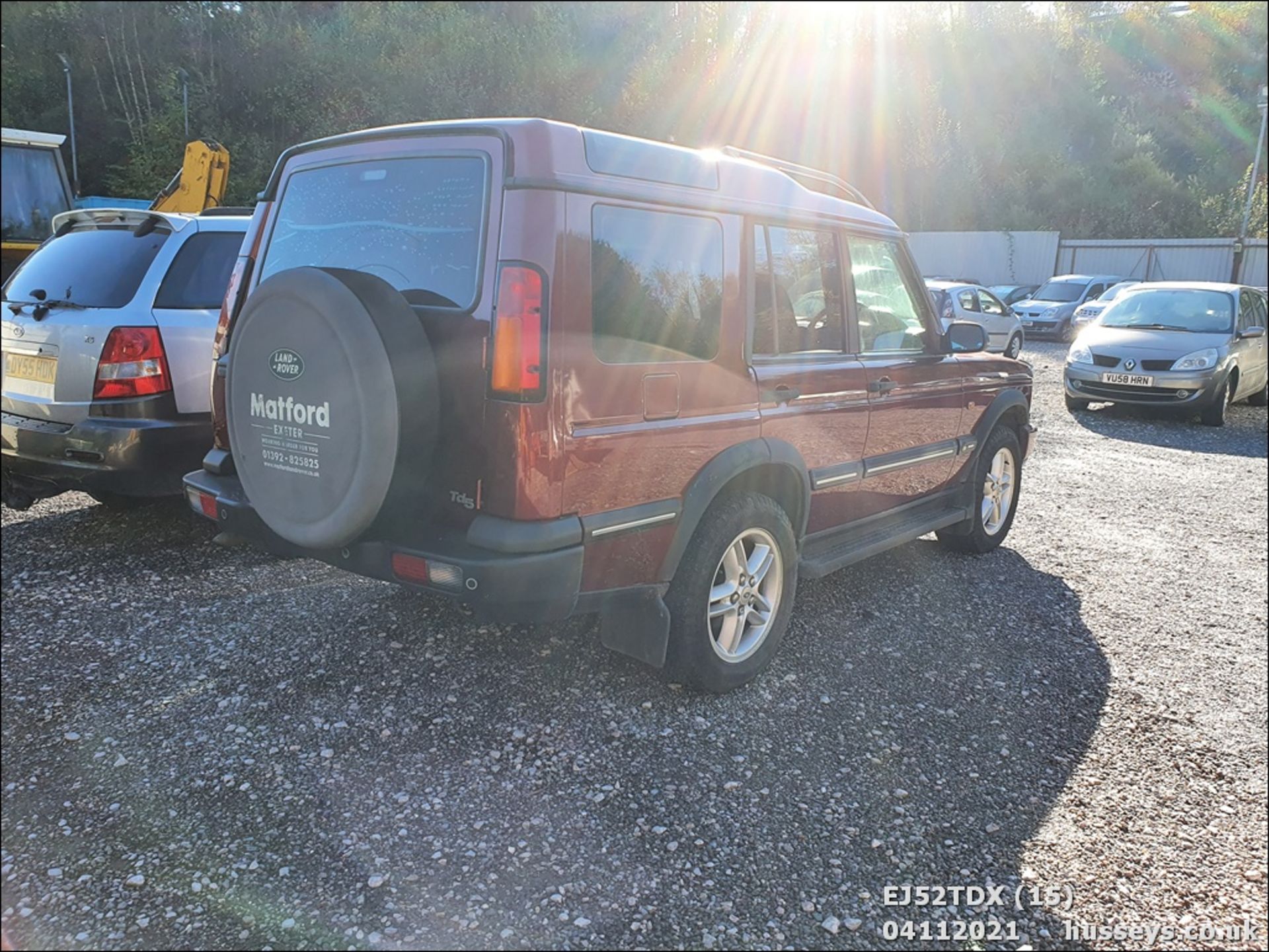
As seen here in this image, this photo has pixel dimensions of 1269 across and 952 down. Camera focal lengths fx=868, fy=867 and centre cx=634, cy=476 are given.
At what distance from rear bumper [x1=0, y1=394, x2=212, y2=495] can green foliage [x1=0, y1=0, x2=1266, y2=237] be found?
19965 millimetres

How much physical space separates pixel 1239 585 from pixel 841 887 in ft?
13.7

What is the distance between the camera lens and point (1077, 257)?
99.2ft

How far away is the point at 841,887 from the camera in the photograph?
250cm

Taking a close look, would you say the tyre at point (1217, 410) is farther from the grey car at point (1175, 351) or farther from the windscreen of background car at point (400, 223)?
the windscreen of background car at point (400, 223)

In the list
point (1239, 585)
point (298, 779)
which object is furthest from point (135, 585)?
point (1239, 585)

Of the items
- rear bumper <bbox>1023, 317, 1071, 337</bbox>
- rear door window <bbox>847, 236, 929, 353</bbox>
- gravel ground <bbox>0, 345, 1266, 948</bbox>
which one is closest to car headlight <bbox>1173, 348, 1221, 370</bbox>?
gravel ground <bbox>0, 345, 1266, 948</bbox>

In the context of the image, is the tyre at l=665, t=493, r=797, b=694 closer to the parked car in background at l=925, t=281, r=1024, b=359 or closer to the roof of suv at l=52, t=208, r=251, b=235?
the roof of suv at l=52, t=208, r=251, b=235

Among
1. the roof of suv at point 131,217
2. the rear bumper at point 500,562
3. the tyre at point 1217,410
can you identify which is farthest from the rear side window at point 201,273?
the tyre at point 1217,410

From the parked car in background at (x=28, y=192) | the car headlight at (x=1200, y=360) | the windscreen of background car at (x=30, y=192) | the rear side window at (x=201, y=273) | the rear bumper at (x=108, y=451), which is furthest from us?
the car headlight at (x=1200, y=360)

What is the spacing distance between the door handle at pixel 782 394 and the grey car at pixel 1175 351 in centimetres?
877

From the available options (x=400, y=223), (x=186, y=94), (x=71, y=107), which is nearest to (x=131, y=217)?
(x=400, y=223)

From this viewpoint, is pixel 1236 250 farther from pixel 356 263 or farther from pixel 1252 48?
pixel 356 263

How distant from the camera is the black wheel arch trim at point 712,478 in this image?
10.4 ft

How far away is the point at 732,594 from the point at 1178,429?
937cm
